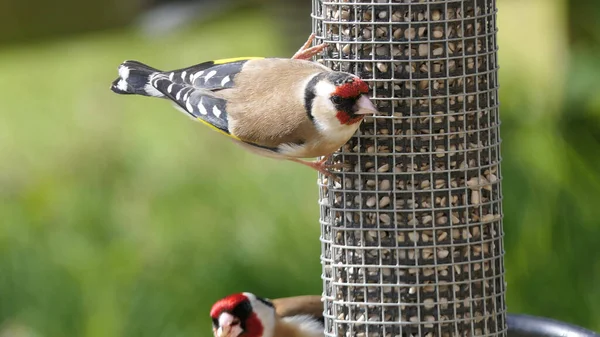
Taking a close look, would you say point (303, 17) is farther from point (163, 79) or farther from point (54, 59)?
point (163, 79)

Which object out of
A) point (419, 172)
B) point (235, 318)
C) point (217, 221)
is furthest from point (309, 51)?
point (217, 221)

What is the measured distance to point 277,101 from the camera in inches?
163

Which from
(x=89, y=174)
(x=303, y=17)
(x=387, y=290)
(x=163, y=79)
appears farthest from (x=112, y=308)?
(x=303, y=17)

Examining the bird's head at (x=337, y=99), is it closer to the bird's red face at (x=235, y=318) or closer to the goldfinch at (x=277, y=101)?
the goldfinch at (x=277, y=101)

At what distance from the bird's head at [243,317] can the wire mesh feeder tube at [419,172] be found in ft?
3.70

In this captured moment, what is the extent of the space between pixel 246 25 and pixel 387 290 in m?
11.6

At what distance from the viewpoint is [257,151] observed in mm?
4289

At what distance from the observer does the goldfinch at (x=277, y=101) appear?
152 inches

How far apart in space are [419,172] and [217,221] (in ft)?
13.7

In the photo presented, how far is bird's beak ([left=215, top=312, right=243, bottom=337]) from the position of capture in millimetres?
5098

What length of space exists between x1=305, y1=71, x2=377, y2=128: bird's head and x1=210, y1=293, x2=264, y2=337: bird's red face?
144 cm

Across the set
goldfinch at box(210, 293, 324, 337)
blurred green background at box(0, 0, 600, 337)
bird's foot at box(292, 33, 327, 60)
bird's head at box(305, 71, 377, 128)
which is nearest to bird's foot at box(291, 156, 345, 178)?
bird's head at box(305, 71, 377, 128)

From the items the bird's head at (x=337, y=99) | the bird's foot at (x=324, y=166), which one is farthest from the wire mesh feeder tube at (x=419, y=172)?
the bird's head at (x=337, y=99)

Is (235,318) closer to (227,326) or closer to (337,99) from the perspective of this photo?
(227,326)
